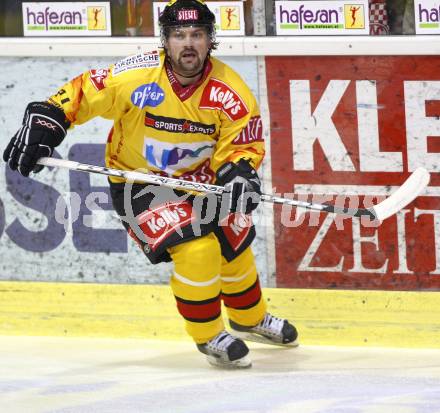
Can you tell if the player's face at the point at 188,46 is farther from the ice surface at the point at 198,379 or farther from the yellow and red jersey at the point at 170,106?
the ice surface at the point at 198,379

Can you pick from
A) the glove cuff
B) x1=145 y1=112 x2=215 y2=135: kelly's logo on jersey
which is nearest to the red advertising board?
x1=145 y1=112 x2=215 y2=135: kelly's logo on jersey

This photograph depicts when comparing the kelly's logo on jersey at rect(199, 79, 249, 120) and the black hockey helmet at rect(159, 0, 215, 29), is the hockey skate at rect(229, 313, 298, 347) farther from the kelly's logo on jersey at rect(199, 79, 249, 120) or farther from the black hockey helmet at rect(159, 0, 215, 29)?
the black hockey helmet at rect(159, 0, 215, 29)

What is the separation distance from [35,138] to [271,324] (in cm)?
110

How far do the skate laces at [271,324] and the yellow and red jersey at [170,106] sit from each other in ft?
2.18

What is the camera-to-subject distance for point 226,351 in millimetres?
4410

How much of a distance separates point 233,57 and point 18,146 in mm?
1014

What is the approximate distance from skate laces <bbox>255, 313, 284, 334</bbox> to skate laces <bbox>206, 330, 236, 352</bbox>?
0.32 m

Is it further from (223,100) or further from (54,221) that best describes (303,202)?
(54,221)

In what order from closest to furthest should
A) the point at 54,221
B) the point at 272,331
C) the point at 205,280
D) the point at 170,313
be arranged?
the point at 205,280 < the point at 272,331 < the point at 170,313 < the point at 54,221

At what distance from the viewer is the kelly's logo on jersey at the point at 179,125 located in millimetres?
4375

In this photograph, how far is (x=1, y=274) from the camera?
5.23 metres

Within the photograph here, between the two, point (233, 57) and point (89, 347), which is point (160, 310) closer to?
point (89, 347)

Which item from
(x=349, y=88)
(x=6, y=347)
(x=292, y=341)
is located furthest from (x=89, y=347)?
(x=349, y=88)

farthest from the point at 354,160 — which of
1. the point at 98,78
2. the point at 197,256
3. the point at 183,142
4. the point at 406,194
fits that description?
the point at 98,78
